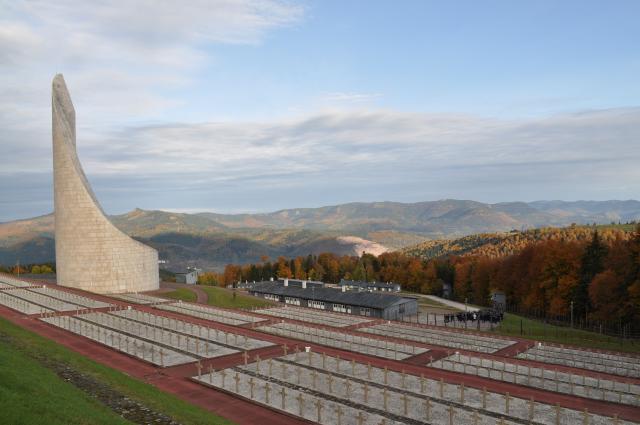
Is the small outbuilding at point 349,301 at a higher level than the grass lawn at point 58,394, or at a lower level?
lower

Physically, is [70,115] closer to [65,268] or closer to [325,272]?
[65,268]

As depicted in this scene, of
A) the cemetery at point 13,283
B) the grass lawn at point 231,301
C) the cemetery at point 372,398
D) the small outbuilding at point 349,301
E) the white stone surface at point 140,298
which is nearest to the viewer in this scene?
the cemetery at point 372,398

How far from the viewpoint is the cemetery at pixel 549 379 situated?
25531 millimetres

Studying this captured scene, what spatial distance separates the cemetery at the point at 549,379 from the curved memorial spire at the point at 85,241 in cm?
5493

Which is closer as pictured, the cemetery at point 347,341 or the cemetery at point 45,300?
the cemetery at point 347,341

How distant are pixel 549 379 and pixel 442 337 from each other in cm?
1495

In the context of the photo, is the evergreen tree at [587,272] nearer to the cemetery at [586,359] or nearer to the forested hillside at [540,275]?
the forested hillside at [540,275]

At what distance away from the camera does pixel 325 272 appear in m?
116

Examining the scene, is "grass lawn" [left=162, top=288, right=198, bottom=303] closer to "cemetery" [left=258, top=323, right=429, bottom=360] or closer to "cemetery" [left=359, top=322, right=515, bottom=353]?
"cemetery" [left=258, top=323, right=429, bottom=360]

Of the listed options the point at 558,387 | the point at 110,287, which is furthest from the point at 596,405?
the point at 110,287

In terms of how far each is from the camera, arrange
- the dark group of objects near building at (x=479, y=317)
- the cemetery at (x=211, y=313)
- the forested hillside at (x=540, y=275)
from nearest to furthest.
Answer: the cemetery at (x=211, y=313) → the forested hillside at (x=540, y=275) → the dark group of objects near building at (x=479, y=317)

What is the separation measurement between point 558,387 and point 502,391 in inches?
141

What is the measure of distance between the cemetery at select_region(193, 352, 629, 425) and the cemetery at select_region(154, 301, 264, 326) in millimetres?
18512

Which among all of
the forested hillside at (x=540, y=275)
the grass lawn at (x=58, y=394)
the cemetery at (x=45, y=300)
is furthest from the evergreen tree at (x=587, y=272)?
the cemetery at (x=45, y=300)
